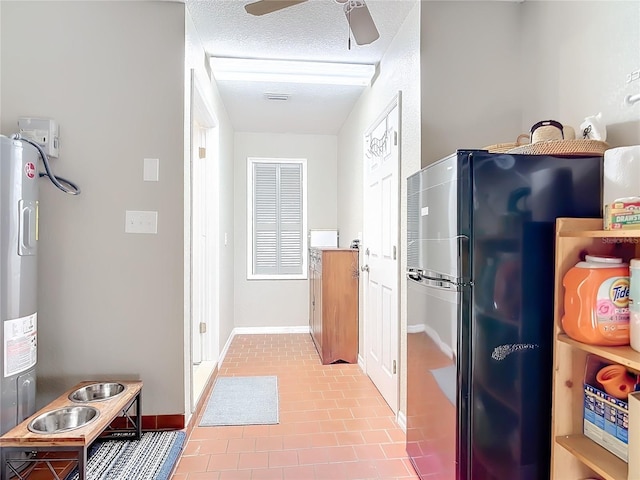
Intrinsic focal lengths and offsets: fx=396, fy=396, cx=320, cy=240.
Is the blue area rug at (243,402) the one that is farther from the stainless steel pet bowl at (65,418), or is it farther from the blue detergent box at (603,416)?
the blue detergent box at (603,416)

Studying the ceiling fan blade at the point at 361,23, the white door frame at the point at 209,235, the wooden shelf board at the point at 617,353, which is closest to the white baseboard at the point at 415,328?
the wooden shelf board at the point at 617,353

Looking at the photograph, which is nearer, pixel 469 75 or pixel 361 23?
pixel 361 23

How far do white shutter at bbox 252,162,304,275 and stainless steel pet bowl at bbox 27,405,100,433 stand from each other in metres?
3.24

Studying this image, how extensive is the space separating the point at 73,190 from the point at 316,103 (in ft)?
7.87

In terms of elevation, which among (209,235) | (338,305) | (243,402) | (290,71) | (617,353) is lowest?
(243,402)

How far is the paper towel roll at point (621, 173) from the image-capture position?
142 cm

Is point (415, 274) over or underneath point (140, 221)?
underneath

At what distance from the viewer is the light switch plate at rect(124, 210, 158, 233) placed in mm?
2277

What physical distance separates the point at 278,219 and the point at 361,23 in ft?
11.2

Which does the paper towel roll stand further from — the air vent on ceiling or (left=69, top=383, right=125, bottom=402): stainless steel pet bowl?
the air vent on ceiling

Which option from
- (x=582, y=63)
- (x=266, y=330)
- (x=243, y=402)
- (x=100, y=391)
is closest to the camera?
(x=582, y=63)

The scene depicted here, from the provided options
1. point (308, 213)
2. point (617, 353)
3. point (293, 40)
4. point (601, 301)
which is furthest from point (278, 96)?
point (617, 353)

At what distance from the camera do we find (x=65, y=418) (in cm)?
190

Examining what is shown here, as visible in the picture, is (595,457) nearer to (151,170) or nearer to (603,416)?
(603,416)
